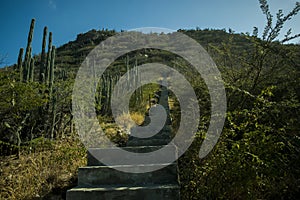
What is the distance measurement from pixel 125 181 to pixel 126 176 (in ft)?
0.19

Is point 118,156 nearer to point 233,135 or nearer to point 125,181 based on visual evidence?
point 125,181

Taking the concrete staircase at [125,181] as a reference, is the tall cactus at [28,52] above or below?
above

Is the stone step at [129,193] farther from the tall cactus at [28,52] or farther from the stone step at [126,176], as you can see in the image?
the tall cactus at [28,52]

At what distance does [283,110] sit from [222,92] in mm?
1259

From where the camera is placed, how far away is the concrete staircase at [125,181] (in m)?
2.94

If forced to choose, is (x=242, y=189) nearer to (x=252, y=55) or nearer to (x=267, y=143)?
(x=267, y=143)

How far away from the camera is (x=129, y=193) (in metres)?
2.96

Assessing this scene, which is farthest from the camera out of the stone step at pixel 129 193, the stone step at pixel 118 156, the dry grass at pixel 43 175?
the dry grass at pixel 43 175

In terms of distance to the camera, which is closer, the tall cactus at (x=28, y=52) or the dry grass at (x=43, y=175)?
the dry grass at (x=43, y=175)

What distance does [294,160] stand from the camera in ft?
10.3

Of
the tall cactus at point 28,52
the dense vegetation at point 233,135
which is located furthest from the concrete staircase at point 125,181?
the tall cactus at point 28,52

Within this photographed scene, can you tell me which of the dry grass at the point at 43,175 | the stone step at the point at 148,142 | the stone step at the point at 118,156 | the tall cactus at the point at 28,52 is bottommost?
the dry grass at the point at 43,175

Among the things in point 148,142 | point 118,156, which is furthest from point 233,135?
point 118,156

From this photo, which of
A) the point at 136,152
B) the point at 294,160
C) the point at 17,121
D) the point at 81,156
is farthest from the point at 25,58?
the point at 294,160
